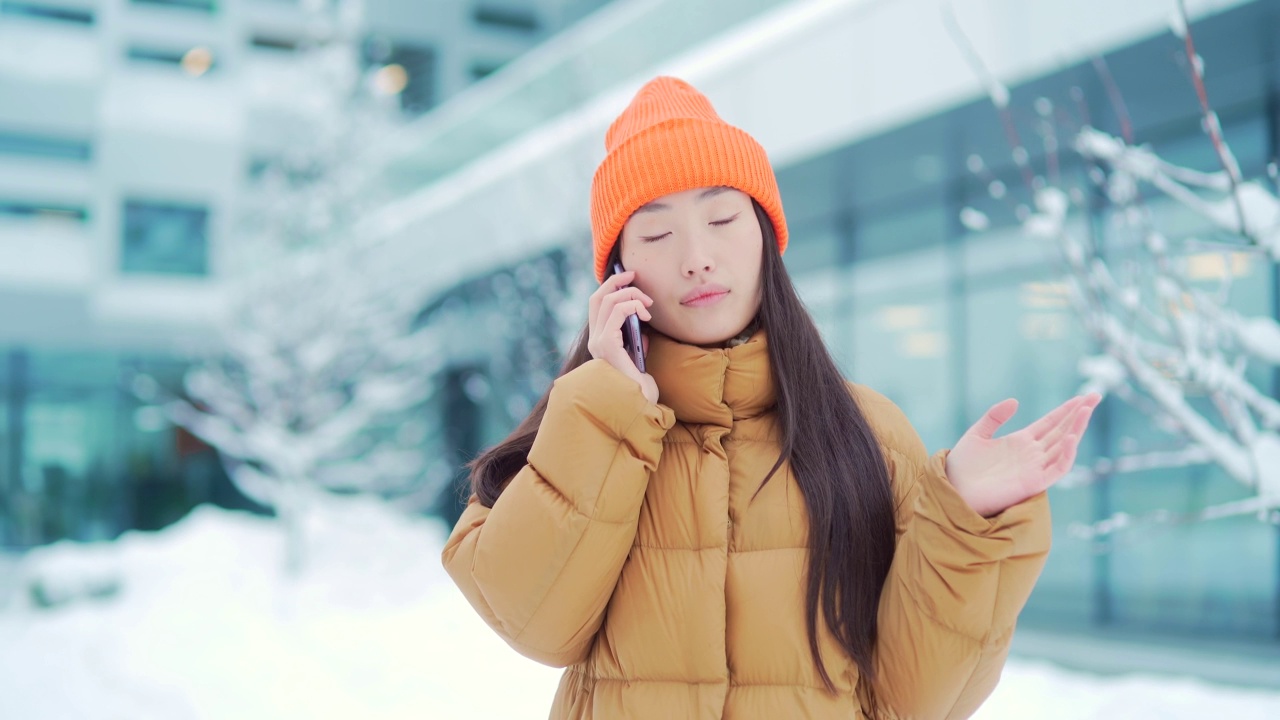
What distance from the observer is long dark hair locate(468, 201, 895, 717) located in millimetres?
1664

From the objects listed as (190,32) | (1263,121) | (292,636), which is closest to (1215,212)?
(1263,121)

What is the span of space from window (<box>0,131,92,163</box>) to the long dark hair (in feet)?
63.3

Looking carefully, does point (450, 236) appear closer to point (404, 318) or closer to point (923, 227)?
point (404, 318)

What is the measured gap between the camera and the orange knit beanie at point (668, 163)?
1.86 m

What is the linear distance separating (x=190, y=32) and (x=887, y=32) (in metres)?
16.9

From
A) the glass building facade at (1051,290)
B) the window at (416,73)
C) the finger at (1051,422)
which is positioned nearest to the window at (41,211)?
the window at (416,73)

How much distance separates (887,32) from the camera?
7.24 metres

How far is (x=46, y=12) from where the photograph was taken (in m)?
18.5

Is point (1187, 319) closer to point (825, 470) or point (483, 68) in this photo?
point (825, 470)

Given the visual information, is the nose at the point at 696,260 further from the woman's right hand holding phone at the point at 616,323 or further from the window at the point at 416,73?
the window at the point at 416,73

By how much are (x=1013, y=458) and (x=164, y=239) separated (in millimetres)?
A: 19621

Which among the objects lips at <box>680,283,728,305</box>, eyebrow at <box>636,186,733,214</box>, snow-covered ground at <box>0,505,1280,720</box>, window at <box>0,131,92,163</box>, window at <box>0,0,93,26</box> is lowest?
snow-covered ground at <box>0,505,1280,720</box>

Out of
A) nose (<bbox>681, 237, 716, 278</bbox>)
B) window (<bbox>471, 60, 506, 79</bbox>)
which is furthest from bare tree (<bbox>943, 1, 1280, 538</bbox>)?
window (<bbox>471, 60, 506, 79</bbox>)

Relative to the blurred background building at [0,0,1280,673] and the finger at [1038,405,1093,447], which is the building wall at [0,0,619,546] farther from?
the finger at [1038,405,1093,447]
